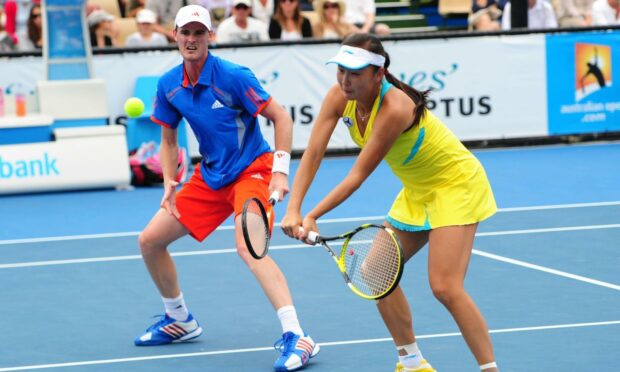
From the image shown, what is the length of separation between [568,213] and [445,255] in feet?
17.8

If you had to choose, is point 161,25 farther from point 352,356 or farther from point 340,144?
point 352,356

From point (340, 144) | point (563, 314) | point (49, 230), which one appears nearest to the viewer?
point (563, 314)

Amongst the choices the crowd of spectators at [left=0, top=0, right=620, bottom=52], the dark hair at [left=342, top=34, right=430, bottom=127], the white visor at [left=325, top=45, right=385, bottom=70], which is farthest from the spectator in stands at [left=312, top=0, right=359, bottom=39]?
the white visor at [left=325, top=45, right=385, bottom=70]

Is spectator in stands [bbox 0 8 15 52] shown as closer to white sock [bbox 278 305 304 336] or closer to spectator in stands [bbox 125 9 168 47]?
spectator in stands [bbox 125 9 168 47]

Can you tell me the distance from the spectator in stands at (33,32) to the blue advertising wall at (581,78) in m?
5.81

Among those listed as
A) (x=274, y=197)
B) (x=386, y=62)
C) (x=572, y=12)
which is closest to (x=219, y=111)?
(x=274, y=197)

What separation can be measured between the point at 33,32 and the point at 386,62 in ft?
31.7

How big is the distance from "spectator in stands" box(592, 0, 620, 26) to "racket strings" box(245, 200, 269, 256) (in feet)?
36.5

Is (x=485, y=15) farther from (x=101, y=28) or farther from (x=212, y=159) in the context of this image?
(x=212, y=159)

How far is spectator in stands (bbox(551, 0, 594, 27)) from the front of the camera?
1570 centimetres

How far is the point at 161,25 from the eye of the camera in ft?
49.5

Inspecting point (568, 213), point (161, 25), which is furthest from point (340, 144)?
point (568, 213)

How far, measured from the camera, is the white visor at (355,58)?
4848 millimetres

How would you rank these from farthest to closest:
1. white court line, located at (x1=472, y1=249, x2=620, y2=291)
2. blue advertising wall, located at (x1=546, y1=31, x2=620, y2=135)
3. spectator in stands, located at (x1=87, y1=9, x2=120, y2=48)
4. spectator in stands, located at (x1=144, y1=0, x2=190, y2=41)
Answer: spectator in stands, located at (x1=144, y1=0, x2=190, y2=41) < blue advertising wall, located at (x1=546, y1=31, x2=620, y2=135) < spectator in stands, located at (x1=87, y1=9, x2=120, y2=48) < white court line, located at (x1=472, y1=249, x2=620, y2=291)
